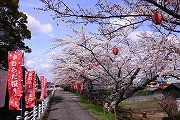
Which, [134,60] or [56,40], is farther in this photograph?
[56,40]

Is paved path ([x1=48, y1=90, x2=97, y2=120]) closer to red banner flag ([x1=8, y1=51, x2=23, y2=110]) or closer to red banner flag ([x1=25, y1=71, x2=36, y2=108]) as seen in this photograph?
red banner flag ([x1=25, y1=71, x2=36, y2=108])

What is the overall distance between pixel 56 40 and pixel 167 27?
13921mm

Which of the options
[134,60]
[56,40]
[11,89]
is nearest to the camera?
[11,89]

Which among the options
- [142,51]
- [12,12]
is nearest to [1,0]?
[12,12]

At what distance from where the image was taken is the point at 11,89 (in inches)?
421

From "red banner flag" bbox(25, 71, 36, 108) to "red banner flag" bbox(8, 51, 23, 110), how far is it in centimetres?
258

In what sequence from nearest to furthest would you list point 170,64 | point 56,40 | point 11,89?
point 11,89 → point 170,64 → point 56,40

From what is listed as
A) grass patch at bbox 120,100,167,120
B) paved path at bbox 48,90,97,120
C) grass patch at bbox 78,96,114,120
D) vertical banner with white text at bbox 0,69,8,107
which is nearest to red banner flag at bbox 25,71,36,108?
paved path at bbox 48,90,97,120

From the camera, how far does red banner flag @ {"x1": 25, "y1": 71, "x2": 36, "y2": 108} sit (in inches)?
524

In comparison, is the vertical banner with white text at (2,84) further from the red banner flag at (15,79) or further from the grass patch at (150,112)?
the grass patch at (150,112)

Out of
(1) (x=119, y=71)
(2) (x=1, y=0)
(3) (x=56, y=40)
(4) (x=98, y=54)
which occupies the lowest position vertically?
(1) (x=119, y=71)

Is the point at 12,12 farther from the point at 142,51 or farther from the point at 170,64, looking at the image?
the point at 170,64

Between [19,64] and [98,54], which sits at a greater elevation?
[98,54]

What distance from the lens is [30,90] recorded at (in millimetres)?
13742
